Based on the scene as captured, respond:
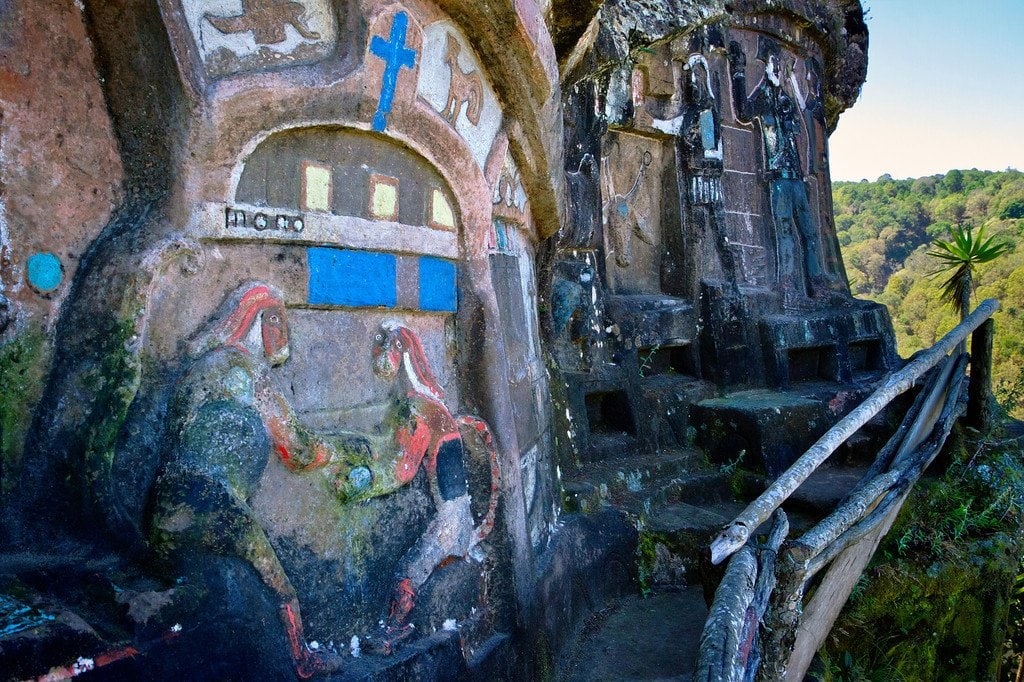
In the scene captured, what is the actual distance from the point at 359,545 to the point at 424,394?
0.47 m

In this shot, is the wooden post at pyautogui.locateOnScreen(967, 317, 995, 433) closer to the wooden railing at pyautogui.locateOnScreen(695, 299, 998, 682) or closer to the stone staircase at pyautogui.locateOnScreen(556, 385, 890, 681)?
the wooden railing at pyautogui.locateOnScreen(695, 299, 998, 682)

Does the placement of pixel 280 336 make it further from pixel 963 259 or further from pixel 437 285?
pixel 963 259

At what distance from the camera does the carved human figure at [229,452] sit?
1.64 metres

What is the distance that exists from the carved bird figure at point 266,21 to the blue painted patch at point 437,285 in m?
0.70

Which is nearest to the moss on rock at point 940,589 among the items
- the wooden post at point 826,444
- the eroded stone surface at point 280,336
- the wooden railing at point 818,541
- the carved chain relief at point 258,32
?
the wooden railing at point 818,541

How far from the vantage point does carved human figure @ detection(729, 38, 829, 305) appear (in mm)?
6219

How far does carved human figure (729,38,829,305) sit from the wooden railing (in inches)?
71.1

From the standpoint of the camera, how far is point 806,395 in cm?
512

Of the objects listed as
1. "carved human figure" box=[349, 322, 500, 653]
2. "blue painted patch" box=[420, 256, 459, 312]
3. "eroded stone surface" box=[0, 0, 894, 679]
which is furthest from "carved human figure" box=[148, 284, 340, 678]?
"blue painted patch" box=[420, 256, 459, 312]

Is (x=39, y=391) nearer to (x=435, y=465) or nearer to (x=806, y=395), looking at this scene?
(x=435, y=465)

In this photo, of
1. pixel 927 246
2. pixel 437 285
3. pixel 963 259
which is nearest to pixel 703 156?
pixel 963 259

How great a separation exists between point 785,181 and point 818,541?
14.2 feet

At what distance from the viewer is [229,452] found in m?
1.73

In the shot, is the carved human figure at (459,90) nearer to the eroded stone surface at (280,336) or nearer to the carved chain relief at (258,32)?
the eroded stone surface at (280,336)
